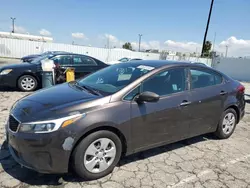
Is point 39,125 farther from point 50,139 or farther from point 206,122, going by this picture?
point 206,122

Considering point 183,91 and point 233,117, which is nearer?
point 183,91

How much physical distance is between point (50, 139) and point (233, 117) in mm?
3610

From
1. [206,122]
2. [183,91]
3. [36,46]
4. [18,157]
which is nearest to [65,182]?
[18,157]

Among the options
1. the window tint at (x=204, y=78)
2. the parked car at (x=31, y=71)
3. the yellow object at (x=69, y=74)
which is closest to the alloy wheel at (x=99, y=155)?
A: the window tint at (x=204, y=78)

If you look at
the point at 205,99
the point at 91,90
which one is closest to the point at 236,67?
the point at 205,99

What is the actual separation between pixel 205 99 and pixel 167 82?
0.82m

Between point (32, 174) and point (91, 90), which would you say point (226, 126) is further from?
point (32, 174)

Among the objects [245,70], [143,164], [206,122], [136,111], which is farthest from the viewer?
[245,70]

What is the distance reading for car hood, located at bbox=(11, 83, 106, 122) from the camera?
262cm

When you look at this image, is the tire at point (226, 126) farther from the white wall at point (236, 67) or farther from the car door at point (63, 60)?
the white wall at point (236, 67)

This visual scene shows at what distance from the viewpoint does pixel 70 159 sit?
107 inches

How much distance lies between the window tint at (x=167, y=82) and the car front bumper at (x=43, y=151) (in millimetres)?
1375

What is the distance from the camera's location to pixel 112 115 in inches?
112

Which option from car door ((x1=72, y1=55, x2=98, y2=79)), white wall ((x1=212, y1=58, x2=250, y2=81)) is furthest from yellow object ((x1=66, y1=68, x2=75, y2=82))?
white wall ((x1=212, y1=58, x2=250, y2=81))
